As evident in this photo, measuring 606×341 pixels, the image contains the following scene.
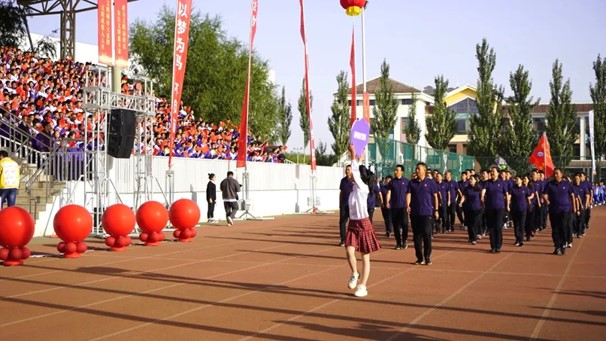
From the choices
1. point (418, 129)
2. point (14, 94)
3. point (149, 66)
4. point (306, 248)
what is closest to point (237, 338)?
point (306, 248)

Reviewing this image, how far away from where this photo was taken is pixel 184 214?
1928 centimetres

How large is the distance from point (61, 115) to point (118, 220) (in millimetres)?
9203

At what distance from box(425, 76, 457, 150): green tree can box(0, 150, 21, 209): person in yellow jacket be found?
4658 cm

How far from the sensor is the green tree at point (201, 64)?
A: 48.1 m

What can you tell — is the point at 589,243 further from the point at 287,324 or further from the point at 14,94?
the point at 14,94

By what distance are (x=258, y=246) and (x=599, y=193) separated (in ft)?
144

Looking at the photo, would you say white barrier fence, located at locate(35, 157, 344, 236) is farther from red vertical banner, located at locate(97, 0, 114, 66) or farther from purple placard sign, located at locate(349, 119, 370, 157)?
purple placard sign, located at locate(349, 119, 370, 157)

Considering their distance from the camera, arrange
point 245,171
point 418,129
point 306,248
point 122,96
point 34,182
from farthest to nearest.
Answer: point 418,129 < point 245,171 < point 34,182 < point 122,96 < point 306,248

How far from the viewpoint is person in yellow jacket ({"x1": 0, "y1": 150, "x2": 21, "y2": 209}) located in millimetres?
18109

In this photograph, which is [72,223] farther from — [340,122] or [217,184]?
[340,122]

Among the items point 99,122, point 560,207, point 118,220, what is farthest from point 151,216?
point 560,207

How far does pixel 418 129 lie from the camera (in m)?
64.2

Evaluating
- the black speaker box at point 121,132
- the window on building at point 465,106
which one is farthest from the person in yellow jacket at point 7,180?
the window on building at point 465,106

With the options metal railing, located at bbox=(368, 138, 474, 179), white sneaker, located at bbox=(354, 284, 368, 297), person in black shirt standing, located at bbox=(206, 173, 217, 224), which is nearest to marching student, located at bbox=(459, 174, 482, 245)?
white sneaker, located at bbox=(354, 284, 368, 297)
